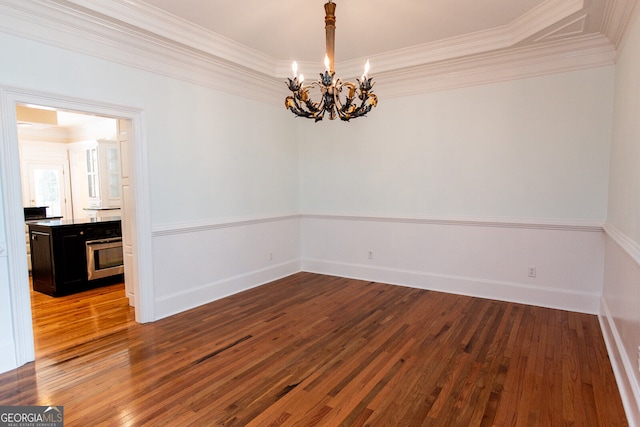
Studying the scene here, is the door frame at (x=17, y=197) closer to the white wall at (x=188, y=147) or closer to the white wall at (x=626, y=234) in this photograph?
the white wall at (x=188, y=147)

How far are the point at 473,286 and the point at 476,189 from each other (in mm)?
1230

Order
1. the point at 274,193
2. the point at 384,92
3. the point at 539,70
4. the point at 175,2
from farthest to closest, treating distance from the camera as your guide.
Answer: the point at 274,193 < the point at 384,92 < the point at 539,70 < the point at 175,2

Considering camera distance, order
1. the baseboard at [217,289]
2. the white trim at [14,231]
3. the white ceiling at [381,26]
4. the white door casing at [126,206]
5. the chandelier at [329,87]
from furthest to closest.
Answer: the white door casing at [126,206]
the baseboard at [217,289]
the white ceiling at [381,26]
the white trim at [14,231]
the chandelier at [329,87]

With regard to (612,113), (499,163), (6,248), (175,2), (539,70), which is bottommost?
(6,248)

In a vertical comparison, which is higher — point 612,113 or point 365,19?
point 365,19

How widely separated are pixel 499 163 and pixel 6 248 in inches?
193

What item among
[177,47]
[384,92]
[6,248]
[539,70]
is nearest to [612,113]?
[539,70]

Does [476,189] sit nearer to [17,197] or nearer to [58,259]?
[17,197]

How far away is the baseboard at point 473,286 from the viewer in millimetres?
3869

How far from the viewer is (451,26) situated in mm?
3609

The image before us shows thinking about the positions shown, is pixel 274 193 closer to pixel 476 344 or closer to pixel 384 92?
pixel 384 92

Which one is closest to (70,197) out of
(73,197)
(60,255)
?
(73,197)

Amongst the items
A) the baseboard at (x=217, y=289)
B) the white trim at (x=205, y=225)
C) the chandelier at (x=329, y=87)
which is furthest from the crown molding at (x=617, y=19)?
the baseboard at (x=217, y=289)

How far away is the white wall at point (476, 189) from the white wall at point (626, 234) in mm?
329
